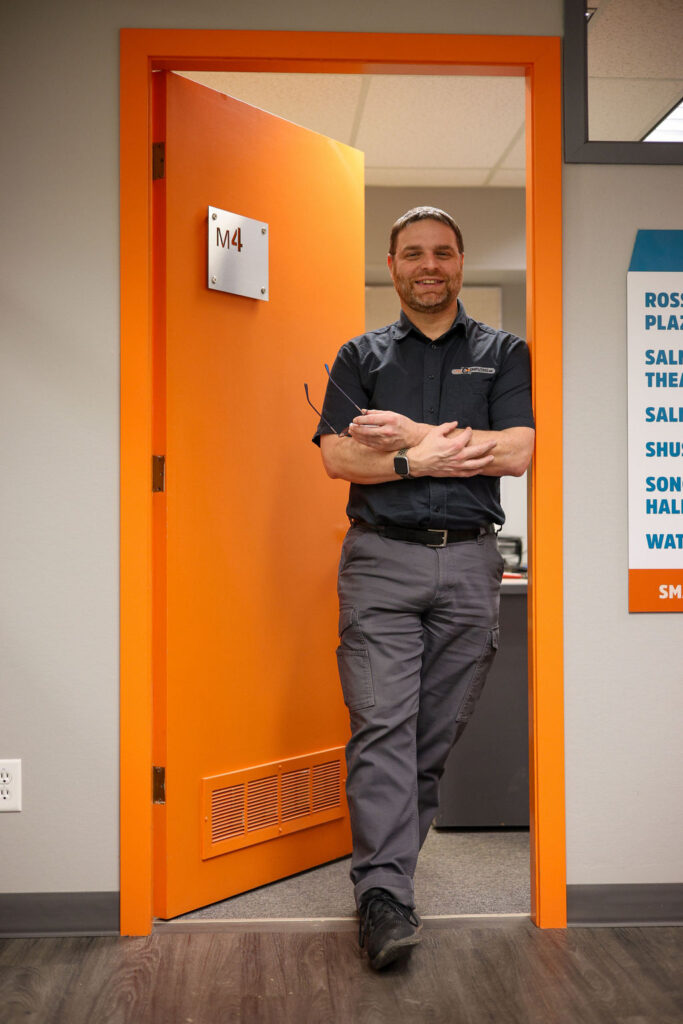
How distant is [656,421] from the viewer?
2.22 metres

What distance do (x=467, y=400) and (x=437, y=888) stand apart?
1.30 meters

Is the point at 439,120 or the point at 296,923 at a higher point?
the point at 439,120

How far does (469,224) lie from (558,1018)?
4.44 m

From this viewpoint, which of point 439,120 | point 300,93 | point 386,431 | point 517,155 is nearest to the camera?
point 386,431

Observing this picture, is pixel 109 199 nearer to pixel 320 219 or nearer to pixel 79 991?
pixel 320 219

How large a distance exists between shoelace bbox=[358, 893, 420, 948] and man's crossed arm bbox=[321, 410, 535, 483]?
3.01ft

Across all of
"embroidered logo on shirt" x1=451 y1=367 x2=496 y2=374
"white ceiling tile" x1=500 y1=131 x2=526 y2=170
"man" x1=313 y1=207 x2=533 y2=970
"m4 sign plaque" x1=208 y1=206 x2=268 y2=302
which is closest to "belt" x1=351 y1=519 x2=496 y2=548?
"man" x1=313 y1=207 x2=533 y2=970

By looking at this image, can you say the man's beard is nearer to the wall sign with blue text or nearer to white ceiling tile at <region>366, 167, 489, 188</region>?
the wall sign with blue text

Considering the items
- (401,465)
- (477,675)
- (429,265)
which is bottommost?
(477,675)

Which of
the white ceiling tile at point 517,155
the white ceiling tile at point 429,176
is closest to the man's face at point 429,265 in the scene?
the white ceiling tile at point 517,155

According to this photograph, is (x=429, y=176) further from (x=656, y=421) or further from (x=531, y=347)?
(x=656, y=421)

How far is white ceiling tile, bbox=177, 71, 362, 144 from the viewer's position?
3859 mm

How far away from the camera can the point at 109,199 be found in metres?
2.15

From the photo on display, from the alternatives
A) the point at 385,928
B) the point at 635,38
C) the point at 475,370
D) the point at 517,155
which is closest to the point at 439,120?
the point at 517,155
